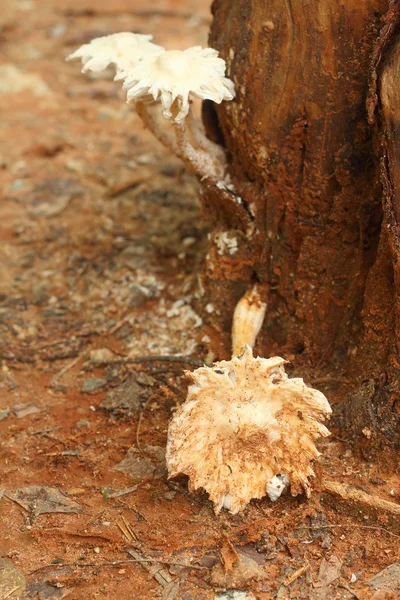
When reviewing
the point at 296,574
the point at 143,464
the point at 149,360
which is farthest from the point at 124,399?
the point at 296,574

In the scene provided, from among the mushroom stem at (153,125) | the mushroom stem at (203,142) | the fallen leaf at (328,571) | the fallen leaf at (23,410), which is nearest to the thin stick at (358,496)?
the fallen leaf at (328,571)

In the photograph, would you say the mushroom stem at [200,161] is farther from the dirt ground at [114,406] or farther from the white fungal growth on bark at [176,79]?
the dirt ground at [114,406]

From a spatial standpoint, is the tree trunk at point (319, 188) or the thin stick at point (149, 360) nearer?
the tree trunk at point (319, 188)

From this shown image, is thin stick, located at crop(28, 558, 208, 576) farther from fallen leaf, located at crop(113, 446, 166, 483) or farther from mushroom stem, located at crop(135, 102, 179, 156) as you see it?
mushroom stem, located at crop(135, 102, 179, 156)

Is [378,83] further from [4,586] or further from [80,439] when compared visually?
[4,586]

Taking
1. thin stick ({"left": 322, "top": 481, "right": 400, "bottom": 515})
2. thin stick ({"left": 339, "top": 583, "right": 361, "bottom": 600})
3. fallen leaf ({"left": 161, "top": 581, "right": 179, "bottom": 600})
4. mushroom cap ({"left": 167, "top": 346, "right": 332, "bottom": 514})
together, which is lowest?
thin stick ({"left": 339, "top": 583, "right": 361, "bottom": 600})

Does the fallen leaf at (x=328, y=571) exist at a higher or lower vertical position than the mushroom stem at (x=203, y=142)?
lower

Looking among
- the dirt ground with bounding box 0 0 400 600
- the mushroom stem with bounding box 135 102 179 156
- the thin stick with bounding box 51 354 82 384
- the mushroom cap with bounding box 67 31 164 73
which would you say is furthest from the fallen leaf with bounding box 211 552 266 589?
the mushroom cap with bounding box 67 31 164 73
